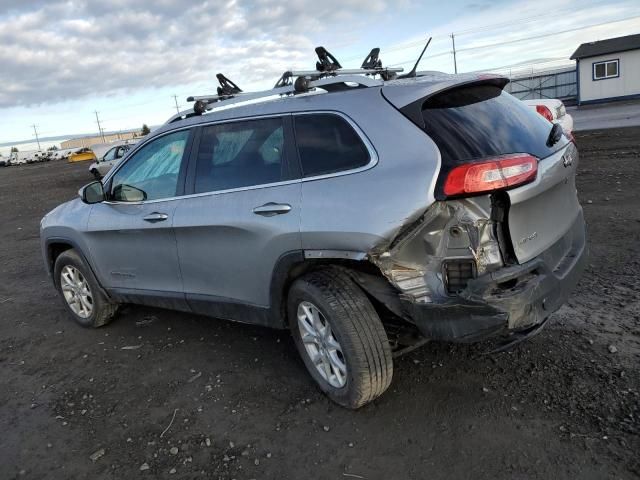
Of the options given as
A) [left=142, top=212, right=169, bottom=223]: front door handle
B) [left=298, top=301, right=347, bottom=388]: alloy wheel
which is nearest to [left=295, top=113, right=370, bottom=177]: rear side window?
[left=298, top=301, right=347, bottom=388]: alloy wheel

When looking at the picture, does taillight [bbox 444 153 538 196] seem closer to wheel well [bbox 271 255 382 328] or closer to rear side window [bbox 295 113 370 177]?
rear side window [bbox 295 113 370 177]

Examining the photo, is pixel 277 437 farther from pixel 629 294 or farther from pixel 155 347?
pixel 629 294

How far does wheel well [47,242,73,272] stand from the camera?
5.35 m

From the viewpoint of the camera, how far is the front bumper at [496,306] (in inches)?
107

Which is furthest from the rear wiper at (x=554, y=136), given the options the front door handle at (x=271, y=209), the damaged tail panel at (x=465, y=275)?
the front door handle at (x=271, y=209)

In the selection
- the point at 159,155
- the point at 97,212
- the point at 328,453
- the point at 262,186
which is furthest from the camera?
the point at 97,212

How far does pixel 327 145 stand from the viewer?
10.6 ft

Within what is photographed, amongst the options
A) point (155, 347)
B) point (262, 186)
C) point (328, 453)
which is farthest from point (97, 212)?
point (328, 453)

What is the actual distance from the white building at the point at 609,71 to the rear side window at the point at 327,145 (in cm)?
3640

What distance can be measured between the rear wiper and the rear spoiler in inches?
21.4

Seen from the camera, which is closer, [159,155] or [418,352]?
[418,352]

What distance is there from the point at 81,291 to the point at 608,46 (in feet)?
127

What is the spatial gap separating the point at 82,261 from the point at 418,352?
3176 mm

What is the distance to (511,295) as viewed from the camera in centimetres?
275
